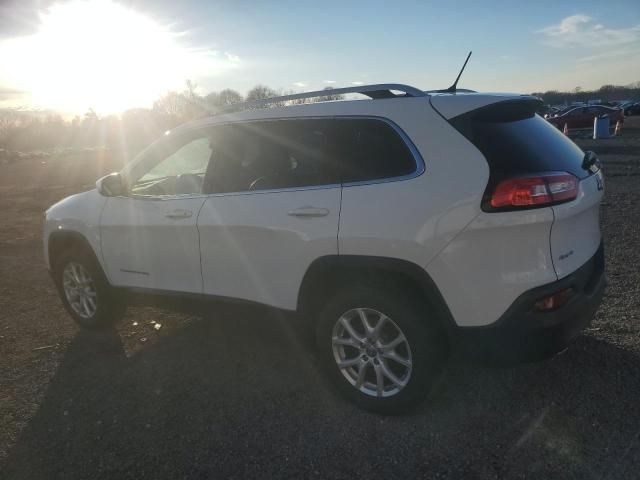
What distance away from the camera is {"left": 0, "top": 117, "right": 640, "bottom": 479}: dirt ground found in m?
2.76

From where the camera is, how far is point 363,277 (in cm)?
303

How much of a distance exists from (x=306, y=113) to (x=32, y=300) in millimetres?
4353

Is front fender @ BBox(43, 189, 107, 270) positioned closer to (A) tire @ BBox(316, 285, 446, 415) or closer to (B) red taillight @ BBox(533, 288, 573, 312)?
(A) tire @ BBox(316, 285, 446, 415)

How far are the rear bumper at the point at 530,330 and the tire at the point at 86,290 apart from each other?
122 inches

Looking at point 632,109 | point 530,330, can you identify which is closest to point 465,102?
point 530,330

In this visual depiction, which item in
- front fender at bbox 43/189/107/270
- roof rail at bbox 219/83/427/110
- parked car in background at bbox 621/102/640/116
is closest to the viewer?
roof rail at bbox 219/83/427/110

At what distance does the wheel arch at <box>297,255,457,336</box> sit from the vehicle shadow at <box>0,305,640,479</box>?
0.34m

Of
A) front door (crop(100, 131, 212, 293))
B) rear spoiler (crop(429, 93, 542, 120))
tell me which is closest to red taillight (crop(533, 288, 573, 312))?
rear spoiler (crop(429, 93, 542, 120))

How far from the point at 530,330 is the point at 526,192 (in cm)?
68

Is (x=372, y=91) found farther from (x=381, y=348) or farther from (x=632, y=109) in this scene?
(x=632, y=109)

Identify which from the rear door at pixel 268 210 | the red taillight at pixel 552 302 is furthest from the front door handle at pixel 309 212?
the red taillight at pixel 552 302

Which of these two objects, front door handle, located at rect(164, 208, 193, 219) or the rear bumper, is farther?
front door handle, located at rect(164, 208, 193, 219)

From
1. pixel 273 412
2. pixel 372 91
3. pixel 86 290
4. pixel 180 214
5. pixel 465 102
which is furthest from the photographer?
pixel 86 290

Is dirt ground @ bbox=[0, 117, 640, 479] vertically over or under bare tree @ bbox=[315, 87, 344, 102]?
under
